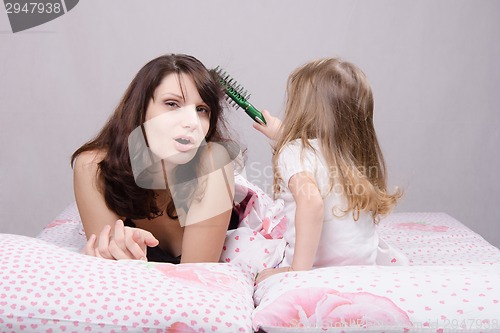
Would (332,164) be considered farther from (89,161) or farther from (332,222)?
(89,161)

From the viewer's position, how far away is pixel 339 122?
58.1 inches

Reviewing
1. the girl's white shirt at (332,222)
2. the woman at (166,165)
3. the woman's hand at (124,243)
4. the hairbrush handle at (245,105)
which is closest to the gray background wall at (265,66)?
the hairbrush handle at (245,105)

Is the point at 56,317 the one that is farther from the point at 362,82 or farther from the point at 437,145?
the point at 437,145

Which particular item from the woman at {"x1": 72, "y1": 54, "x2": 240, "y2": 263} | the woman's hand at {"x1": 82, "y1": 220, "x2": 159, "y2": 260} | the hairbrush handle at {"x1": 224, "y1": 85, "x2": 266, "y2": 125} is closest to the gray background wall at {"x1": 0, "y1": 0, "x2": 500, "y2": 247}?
the hairbrush handle at {"x1": 224, "y1": 85, "x2": 266, "y2": 125}

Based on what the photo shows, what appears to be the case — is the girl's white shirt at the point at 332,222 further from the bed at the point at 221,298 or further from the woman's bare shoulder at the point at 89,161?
the woman's bare shoulder at the point at 89,161

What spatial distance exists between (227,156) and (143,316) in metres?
0.57

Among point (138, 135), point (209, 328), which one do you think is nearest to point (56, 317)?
point (209, 328)

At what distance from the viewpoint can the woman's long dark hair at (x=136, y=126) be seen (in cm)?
148

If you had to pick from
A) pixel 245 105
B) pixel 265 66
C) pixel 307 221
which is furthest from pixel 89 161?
pixel 265 66

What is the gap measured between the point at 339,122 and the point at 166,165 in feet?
1.22

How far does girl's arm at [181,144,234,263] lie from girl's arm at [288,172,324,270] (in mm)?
203

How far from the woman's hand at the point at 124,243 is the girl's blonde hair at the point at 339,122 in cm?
33

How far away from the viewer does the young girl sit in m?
1.40

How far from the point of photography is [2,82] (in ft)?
8.70
